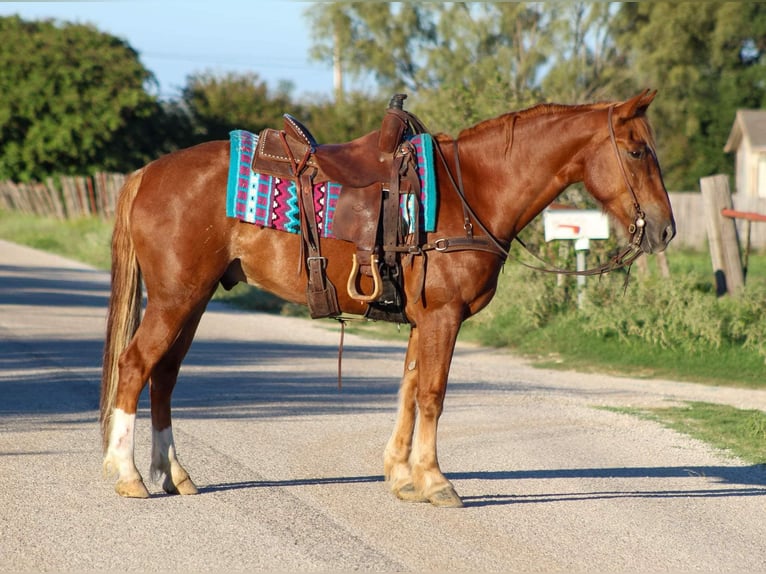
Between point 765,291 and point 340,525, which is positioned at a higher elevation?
point 765,291

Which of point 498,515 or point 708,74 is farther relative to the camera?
point 708,74

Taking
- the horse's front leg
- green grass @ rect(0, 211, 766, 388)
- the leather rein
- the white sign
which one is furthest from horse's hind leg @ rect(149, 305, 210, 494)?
the white sign

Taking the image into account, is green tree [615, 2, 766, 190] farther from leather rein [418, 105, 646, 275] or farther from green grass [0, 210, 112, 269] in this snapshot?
leather rein [418, 105, 646, 275]

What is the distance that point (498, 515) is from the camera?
19.8 ft

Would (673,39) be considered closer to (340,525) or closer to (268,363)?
(268,363)

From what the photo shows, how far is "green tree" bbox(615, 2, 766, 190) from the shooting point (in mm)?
42969

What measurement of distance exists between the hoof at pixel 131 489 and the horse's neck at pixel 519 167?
251cm

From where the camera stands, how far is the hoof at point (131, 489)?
243 inches

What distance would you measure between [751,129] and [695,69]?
657 cm

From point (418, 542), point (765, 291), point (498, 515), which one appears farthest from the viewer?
point (765, 291)

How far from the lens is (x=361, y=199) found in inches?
246

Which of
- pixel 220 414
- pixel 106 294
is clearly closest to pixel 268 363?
pixel 220 414

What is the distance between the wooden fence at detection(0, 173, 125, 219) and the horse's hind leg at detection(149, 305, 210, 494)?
90.5 ft

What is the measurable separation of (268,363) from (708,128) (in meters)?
38.0
